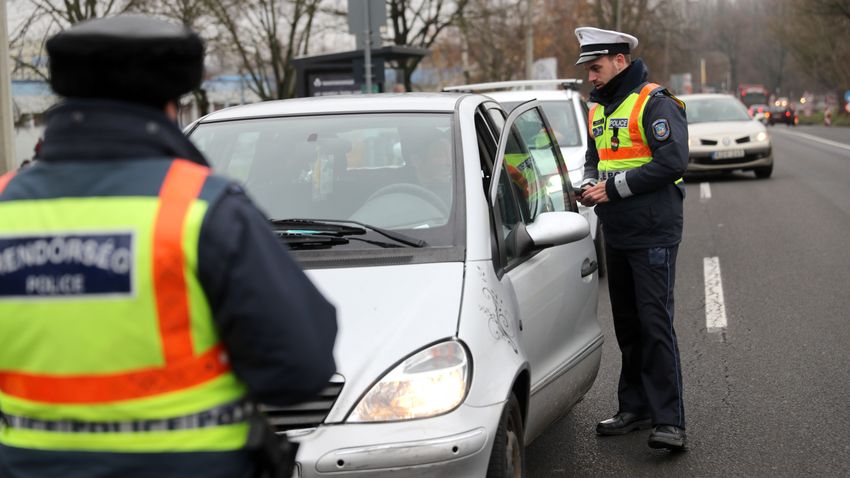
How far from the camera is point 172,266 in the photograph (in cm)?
199

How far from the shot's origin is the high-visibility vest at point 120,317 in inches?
78.7

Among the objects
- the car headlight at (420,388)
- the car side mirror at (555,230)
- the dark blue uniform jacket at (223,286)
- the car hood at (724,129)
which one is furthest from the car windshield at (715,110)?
the dark blue uniform jacket at (223,286)

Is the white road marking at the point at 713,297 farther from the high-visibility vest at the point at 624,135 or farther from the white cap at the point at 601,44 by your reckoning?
the white cap at the point at 601,44

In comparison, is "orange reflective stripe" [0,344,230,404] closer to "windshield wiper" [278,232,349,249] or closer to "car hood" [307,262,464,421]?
"car hood" [307,262,464,421]

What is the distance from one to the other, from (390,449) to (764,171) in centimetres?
1882

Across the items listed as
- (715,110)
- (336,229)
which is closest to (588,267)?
(336,229)

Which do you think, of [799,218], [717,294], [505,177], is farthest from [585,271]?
[799,218]

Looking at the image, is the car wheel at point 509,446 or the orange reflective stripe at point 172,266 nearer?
the orange reflective stripe at point 172,266

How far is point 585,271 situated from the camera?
5.27 metres

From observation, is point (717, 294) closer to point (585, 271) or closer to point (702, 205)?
point (585, 271)

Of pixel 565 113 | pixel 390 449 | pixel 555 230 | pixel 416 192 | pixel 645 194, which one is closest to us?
pixel 390 449

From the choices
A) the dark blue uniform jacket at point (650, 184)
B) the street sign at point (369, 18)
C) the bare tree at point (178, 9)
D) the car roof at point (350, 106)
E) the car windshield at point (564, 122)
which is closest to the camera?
the car roof at point (350, 106)

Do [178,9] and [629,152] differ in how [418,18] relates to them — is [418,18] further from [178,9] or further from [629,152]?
[629,152]

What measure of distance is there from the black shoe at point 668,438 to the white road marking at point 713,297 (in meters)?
2.83
